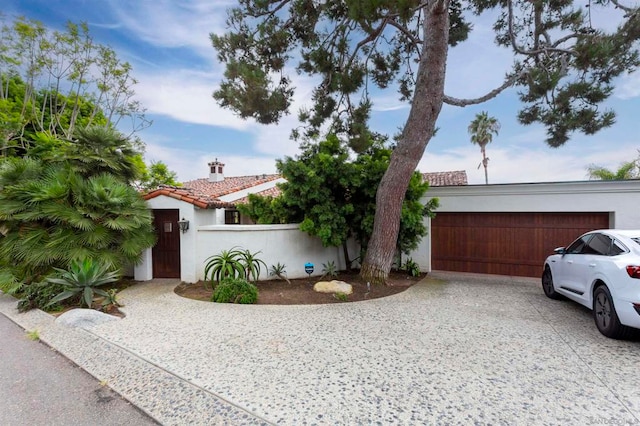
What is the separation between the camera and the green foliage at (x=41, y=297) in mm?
6082

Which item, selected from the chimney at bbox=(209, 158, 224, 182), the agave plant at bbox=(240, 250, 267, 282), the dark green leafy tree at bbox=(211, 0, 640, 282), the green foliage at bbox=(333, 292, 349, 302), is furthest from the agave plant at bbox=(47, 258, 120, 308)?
the chimney at bbox=(209, 158, 224, 182)

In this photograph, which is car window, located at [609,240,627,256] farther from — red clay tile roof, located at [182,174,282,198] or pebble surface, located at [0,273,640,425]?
red clay tile roof, located at [182,174,282,198]

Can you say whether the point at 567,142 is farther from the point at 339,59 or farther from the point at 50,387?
the point at 50,387

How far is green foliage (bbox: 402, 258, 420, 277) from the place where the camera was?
9709mm

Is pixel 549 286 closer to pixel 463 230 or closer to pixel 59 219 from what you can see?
pixel 463 230

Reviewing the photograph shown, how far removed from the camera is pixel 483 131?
1166 inches

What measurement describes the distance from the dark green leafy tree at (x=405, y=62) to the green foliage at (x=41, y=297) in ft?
19.5

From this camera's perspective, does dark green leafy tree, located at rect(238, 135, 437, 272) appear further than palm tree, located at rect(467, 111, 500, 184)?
No

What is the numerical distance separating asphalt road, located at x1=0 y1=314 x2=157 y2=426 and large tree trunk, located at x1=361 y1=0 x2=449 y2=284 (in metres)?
6.38

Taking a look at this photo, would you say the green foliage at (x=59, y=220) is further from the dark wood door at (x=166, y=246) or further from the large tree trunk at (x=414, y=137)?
the large tree trunk at (x=414, y=137)

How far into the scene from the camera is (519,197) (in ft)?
30.6

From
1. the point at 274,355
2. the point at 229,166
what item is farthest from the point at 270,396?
the point at 229,166

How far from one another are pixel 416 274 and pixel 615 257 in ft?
18.0

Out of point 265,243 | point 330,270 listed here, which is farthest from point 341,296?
point 265,243
